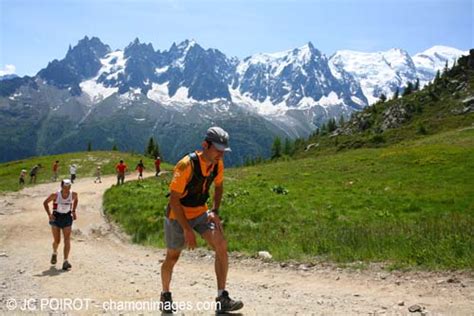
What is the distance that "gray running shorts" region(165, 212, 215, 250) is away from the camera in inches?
341

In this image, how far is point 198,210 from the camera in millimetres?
8688

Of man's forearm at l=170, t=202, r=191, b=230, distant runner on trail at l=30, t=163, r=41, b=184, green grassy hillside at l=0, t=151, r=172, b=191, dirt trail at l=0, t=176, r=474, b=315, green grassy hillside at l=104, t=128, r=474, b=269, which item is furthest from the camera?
green grassy hillside at l=0, t=151, r=172, b=191

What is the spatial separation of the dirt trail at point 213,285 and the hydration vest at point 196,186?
215cm

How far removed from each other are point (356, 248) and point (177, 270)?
530cm

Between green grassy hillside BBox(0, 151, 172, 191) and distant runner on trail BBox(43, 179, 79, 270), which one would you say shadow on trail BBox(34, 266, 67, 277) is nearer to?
distant runner on trail BBox(43, 179, 79, 270)

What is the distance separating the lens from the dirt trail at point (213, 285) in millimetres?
9047

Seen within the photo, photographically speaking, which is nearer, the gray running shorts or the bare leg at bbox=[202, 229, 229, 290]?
the bare leg at bbox=[202, 229, 229, 290]

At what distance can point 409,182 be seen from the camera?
29.8m

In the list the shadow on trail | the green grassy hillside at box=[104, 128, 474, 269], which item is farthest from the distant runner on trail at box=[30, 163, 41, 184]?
the shadow on trail

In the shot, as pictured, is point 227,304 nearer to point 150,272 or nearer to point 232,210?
point 150,272

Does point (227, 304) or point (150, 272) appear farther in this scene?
point (150, 272)

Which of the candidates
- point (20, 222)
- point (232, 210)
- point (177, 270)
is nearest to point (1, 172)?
point (20, 222)

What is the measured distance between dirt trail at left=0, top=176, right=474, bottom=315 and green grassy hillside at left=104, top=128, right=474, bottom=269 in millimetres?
1085

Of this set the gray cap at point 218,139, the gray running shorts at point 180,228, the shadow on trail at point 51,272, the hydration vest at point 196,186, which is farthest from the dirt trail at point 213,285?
the gray cap at point 218,139
